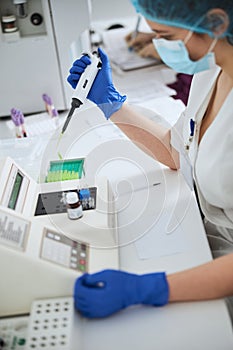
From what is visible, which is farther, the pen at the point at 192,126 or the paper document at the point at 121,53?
the paper document at the point at 121,53

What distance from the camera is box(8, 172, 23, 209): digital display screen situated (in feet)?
3.31

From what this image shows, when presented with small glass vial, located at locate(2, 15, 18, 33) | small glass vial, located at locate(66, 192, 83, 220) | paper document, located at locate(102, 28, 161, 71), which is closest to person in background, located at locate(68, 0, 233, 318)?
small glass vial, located at locate(66, 192, 83, 220)

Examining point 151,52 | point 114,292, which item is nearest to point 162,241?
point 114,292

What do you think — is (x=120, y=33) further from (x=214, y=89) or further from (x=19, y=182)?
(x=19, y=182)

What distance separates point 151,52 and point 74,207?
1.50 metres

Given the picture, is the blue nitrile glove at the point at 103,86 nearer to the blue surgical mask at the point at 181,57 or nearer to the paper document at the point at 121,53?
the blue surgical mask at the point at 181,57

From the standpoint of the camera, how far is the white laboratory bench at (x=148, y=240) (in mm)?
834

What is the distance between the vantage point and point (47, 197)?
111cm

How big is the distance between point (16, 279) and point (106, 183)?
38 centimetres

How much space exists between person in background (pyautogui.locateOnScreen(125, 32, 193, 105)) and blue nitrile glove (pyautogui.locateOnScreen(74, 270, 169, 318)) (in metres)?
1.30

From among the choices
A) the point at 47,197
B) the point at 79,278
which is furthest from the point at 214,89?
the point at 79,278

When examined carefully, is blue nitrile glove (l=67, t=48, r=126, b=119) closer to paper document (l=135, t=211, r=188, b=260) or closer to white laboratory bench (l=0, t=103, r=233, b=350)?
white laboratory bench (l=0, t=103, r=233, b=350)

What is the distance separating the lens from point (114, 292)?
2.84 feet

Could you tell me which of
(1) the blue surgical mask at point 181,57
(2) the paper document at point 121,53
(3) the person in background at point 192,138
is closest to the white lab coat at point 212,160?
(3) the person in background at point 192,138
